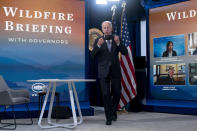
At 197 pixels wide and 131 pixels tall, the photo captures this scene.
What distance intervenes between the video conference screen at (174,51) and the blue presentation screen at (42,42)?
6.04 feet

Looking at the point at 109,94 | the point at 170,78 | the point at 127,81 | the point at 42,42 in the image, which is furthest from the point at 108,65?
the point at 170,78

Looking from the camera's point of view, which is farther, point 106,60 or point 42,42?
point 42,42

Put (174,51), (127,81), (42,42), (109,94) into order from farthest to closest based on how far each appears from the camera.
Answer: (174,51) → (127,81) → (42,42) → (109,94)

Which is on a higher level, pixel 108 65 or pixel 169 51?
pixel 169 51

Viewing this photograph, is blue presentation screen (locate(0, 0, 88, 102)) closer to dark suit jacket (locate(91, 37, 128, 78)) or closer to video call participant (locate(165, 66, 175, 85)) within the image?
dark suit jacket (locate(91, 37, 128, 78))

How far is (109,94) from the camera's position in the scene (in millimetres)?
4113

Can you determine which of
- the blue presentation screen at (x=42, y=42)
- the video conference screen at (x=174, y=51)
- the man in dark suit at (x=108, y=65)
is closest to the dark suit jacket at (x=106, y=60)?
the man in dark suit at (x=108, y=65)

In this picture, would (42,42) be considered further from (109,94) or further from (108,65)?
(109,94)

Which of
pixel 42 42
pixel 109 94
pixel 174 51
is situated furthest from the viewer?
pixel 174 51

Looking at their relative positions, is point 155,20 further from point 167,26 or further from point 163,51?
point 163,51

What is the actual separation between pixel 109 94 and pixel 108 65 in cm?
47

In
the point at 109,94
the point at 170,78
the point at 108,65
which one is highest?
the point at 108,65

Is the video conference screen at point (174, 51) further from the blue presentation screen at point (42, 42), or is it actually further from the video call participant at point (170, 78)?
the blue presentation screen at point (42, 42)

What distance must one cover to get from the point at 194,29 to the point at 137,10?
1811 mm
